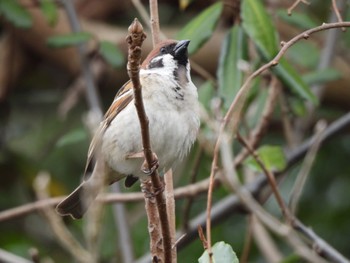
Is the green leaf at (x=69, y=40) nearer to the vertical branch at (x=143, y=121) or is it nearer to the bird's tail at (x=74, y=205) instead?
the bird's tail at (x=74, y=205)

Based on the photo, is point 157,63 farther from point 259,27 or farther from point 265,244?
point 265,244

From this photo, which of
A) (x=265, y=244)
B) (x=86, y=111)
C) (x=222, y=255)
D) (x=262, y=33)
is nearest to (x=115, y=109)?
(x=262, y=33)

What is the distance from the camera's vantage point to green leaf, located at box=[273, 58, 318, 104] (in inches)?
137

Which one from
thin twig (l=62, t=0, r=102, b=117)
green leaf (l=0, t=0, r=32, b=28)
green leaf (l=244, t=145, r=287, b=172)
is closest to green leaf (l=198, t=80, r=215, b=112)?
green leaf (l=244, t=145, r=287, b=172)

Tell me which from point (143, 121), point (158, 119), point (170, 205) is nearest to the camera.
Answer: point (143, 121)

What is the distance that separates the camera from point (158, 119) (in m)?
2.89

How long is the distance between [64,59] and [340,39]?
159 cm

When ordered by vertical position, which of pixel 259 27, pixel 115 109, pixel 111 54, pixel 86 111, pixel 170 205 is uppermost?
pixel 86 111

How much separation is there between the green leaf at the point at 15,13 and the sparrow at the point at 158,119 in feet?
4.87

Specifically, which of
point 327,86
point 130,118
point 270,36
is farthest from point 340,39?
point 130,118

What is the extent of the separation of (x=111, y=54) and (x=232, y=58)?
3.18ft

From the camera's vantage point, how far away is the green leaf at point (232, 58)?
3.58m

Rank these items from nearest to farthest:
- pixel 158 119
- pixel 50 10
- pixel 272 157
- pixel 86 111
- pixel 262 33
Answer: pixel 158 119 < pixel 262 33 < pixel 272 157 < pixel 50 10 < pixel 86 111

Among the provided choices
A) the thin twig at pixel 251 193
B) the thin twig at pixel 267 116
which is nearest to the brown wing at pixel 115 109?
the thin twig at pixel 267 116
